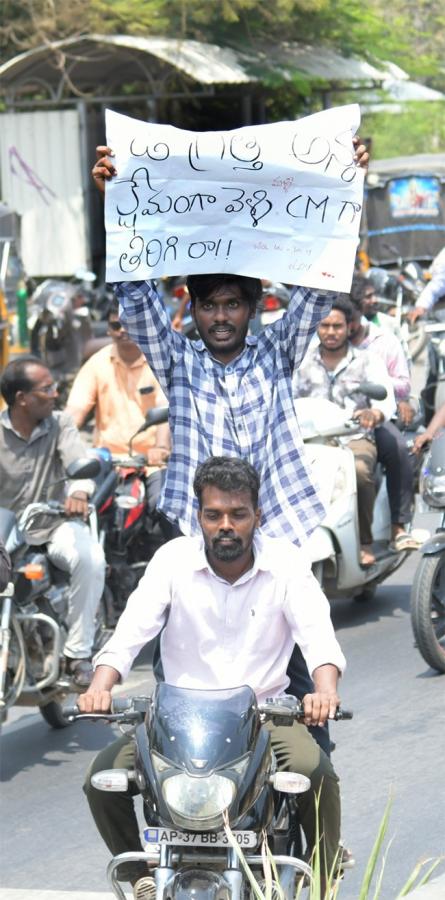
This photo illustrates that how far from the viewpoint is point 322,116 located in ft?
16.1

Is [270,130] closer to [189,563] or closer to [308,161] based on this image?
[308,161]

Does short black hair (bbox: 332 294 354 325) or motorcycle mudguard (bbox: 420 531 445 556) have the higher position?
short black hair (bbox: 332 294 354 325)

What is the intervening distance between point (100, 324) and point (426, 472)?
39.1 ft

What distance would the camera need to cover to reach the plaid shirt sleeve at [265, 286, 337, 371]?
484cm

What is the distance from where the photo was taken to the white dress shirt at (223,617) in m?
4.25

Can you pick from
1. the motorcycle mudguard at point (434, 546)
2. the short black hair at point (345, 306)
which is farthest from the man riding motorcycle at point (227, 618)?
the short black hair at point (345, 306)

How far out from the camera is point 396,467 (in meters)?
8.98

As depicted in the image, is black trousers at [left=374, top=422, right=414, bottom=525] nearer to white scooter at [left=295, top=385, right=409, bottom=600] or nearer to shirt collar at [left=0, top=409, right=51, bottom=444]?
white scooter at [left=295, top=385, right=409, bottom=600]

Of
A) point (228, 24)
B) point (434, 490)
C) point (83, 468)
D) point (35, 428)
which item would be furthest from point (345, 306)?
point (228, 24)

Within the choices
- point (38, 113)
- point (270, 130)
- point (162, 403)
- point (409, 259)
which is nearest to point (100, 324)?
point (38, 113)

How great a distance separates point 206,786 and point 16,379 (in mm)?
3778

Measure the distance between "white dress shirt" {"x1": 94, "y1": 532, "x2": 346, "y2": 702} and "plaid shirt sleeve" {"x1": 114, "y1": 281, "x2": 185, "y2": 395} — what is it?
779 mm

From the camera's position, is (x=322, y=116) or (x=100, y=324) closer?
(x=322, y=116)

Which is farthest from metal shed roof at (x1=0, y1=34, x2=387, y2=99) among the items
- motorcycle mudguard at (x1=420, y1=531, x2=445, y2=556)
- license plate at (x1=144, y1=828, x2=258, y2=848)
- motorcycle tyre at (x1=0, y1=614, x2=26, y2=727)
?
license plate at (x1=144, y1=828, x2=258, y2=848)
